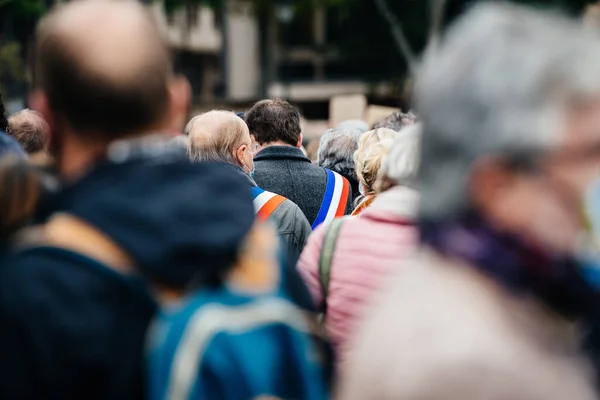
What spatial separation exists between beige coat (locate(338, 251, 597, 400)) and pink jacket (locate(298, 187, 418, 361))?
1.11m

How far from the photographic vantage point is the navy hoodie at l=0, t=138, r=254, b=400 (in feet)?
5.08

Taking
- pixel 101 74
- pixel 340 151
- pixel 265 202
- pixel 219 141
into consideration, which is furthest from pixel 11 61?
pixel 101 74

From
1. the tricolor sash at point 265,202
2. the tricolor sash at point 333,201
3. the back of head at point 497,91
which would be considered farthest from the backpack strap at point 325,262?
the tricolor sash at point 333,201

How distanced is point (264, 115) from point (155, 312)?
12.5 feet

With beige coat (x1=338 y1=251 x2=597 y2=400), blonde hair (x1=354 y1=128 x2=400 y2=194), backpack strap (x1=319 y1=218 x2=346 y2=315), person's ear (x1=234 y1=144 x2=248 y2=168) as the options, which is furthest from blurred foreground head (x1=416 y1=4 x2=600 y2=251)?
person's ear (x1=234 y1=144 x2=248 y2=168)

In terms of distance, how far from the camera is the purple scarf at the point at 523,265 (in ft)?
4.81

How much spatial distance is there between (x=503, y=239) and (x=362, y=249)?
127cm

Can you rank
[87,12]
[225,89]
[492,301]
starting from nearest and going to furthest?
1. [492,301]
2. [87,12]
3. [225,89]

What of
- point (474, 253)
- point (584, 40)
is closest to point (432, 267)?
point (474, 253)

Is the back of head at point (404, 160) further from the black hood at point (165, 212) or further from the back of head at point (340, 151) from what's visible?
the back of head at point (340, 151)

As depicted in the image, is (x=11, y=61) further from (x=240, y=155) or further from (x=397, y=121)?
(x=240, y=155)

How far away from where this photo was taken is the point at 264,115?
5.37 metres

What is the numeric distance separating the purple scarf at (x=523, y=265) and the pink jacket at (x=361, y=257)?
113 centimetres

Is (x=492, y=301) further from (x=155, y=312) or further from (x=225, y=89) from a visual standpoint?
(x=225, y=89)
